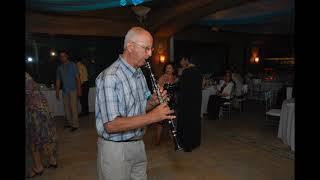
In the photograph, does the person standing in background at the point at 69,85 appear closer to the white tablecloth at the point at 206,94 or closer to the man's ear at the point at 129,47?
the white tablecloth at the point at 206,94

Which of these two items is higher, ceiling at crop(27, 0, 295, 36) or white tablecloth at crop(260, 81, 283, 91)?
ceiling at crop(27, 0, 295, 36)

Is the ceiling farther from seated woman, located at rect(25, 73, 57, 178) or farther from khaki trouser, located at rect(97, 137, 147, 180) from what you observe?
khaki trouser, located at rect(97, 137, 147, 180)

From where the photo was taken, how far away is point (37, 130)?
4.09 m

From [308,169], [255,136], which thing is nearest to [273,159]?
→ [255,136]

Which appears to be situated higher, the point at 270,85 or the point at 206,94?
the point at 270,85

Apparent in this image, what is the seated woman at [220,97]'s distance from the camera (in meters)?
8.13

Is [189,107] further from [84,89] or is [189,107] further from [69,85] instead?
[84,89]

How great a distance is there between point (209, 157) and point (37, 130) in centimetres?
243

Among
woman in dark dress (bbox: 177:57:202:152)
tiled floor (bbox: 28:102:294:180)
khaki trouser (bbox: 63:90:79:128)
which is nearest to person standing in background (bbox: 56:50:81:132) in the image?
khaki trouser (bbox: 63:90:79:128)

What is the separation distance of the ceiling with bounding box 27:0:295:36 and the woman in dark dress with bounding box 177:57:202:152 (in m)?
2.15

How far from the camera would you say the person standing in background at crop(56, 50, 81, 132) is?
6500mm

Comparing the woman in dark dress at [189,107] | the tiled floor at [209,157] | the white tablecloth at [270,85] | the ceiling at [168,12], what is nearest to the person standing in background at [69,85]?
the tiled floor at [209,157]

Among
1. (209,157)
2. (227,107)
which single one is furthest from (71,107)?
(227,107)

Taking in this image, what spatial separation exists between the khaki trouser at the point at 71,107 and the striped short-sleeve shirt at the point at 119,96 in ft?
16.0
